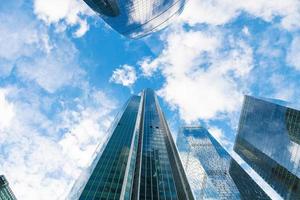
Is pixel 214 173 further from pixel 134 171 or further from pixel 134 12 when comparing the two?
pixel 134 12

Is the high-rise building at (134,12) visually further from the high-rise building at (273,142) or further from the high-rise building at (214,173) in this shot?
the high-rise building at (214,173)

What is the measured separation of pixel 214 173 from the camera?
525 ft

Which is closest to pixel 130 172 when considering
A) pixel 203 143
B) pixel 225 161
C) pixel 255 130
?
pixel 255 130

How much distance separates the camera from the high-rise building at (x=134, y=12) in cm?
8360

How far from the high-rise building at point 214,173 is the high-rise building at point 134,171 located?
3857 cm

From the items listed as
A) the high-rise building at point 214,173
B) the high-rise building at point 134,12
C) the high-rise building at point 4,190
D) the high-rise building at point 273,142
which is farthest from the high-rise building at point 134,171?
the high-rise building at point 134,12

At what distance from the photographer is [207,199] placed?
140 m

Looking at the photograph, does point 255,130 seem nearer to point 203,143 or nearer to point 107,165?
point 203,143

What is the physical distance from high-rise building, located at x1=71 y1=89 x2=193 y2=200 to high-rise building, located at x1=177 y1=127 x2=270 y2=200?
127 ft

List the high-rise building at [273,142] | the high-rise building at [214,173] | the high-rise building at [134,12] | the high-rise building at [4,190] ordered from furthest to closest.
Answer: the high-rise building at [214,173] → the high-rise building at [273,142] → the high-rise building at [4,190] → the high-rise building at [134,12]

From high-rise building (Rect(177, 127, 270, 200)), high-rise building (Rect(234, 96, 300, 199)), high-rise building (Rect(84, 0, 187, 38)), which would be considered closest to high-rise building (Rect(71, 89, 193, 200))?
high-rise building (Rect(234, 96, 300, 199))

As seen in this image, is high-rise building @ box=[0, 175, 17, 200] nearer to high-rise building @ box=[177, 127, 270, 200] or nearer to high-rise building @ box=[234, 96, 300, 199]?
high-rise building @ box=[177, 127, 270, 200]

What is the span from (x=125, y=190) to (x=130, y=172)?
41.3ft

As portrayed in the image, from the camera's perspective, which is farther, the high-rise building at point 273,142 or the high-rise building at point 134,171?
the high-rise building at point 273,142
